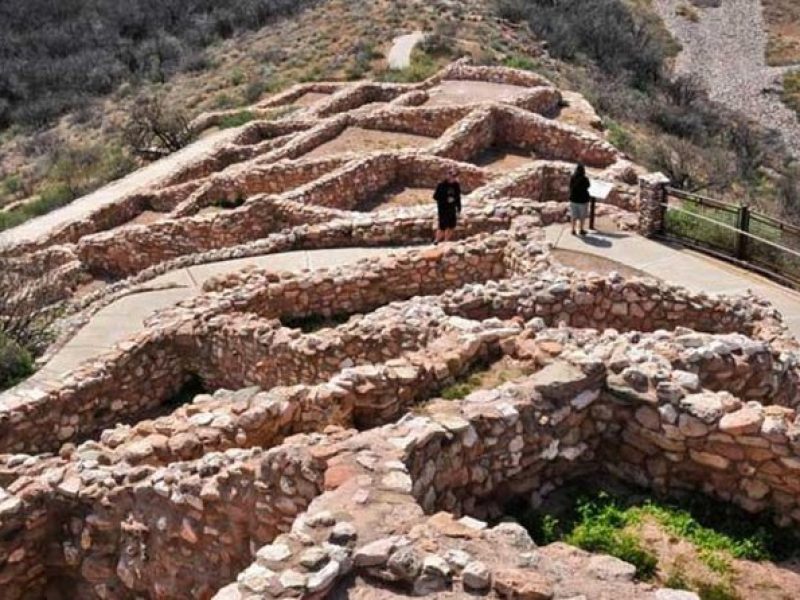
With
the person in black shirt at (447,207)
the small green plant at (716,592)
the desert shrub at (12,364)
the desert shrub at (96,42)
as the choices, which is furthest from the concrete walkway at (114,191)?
the small green plant at (716,592)

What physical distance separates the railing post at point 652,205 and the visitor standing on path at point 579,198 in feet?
3.32

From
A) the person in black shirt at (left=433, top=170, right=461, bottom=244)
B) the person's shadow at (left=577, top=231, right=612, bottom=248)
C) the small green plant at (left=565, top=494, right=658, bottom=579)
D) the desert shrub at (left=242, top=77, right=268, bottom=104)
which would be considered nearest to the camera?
the small green plant at (left=565, top=494, right=658, bottom=579)

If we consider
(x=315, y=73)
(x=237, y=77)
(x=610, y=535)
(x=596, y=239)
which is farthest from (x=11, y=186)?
(x=610, y=535)

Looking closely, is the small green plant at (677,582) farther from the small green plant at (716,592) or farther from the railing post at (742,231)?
the railing post at (742,231)

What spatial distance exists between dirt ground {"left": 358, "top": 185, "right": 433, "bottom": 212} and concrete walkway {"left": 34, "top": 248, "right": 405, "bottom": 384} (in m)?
4.75

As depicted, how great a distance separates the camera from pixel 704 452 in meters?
7.71

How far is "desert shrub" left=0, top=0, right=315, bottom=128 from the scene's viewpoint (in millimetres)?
47812

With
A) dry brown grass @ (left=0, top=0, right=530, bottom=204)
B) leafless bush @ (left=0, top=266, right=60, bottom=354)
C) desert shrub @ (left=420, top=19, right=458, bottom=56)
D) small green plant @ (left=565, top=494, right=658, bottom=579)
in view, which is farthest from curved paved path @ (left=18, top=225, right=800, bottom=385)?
desert shrub @ (left=420, top=19, right=458, bottom=56)

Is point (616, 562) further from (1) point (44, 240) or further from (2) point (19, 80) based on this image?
(2) point (19, 80)

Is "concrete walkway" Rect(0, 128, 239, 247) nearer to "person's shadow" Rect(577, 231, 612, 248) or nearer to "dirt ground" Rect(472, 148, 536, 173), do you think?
"dirt ground" Rect(472, 148, 536, 173)

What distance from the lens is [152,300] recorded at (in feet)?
53.2

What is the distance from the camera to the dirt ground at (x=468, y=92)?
30.9m

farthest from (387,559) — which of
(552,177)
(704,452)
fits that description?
(552,177)

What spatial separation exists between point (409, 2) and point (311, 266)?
32289 millimetres
